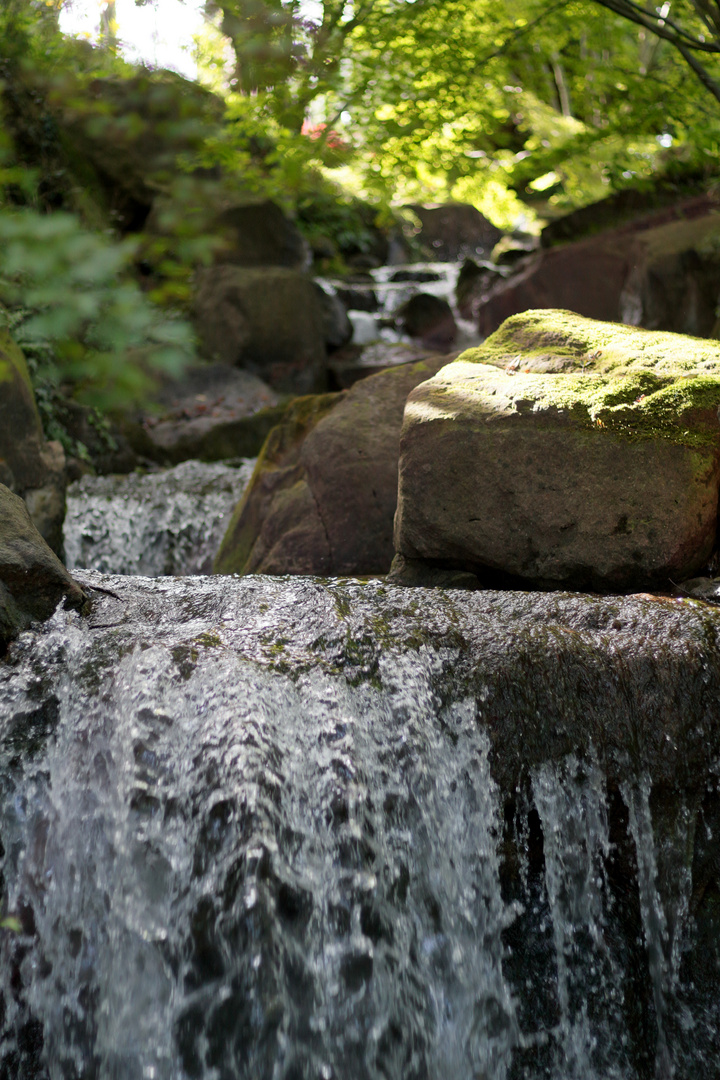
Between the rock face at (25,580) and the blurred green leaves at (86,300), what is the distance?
1079 millimetres

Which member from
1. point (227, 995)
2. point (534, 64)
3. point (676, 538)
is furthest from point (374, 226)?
point (227, 995)

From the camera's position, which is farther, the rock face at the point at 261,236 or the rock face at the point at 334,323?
the rock face at the point at 261,236

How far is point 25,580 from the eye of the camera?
2387 millimetres

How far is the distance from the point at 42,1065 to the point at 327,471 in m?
2.57

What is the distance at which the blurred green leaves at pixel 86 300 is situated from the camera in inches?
49.7

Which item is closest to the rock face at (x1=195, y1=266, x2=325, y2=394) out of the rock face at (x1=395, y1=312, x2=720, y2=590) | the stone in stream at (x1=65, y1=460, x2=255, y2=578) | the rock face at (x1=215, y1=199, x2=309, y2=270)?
the rock face at (x1=215, y1=199, x2=309, y2=270)

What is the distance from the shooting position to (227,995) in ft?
5.61

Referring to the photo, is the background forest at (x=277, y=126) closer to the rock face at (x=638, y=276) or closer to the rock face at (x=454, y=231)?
the rock face at (x=638, y=276)

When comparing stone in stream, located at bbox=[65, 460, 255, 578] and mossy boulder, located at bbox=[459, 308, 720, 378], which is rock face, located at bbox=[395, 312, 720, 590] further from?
stone in stream, located at bbox=[65, 460, 255, 578]

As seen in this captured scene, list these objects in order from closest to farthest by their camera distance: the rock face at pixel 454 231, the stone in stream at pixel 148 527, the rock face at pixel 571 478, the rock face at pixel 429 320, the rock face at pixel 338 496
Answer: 1. the rock face at pixel 571 478
2. the rock face at pixel 338 496
3. the stone in stream at pixel 148 527
4. the rock face at pixel 429 320
5. the rock face at pixel 454 231

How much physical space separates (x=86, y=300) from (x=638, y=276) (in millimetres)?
7351

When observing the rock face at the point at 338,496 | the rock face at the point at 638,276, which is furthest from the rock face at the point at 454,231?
the rock face at the point at 338,496

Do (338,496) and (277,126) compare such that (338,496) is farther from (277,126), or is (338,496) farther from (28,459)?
(277,126)

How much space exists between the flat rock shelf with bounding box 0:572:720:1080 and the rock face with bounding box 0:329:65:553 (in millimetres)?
1818
